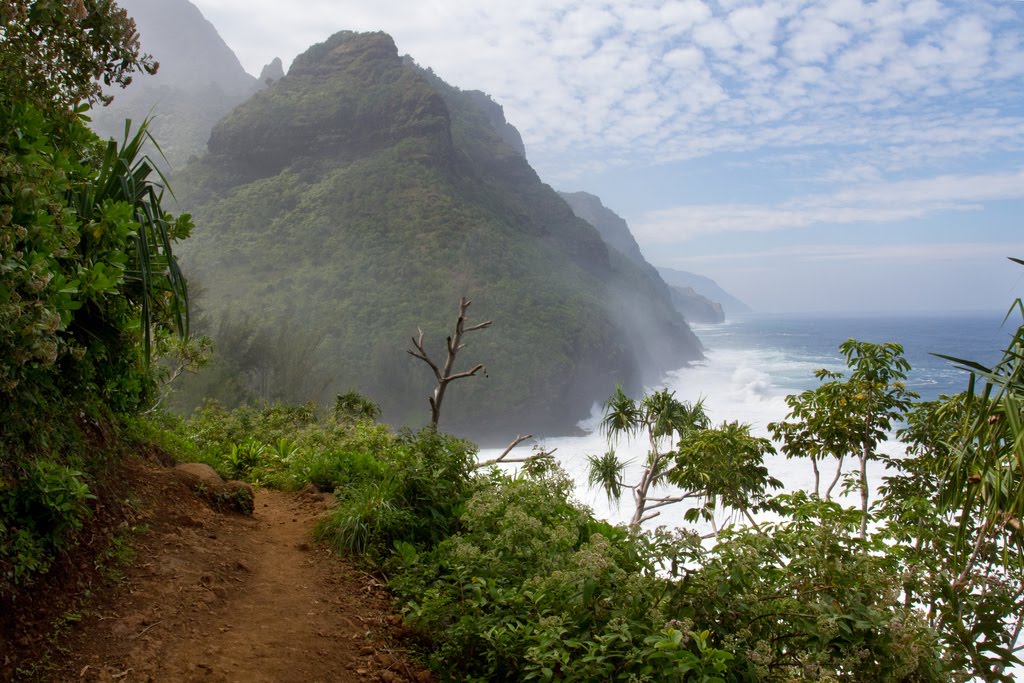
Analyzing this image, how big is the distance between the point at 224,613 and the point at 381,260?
4858cm

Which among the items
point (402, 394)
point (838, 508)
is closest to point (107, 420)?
point (838, 508)

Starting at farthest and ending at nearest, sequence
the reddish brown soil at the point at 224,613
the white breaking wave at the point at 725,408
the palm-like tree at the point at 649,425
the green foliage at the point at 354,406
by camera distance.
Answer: the white breaking wave at the point at 725,408, the green foliage at the point at 354,406, the palm-like tree at the point at 649,425, the reddish brown soil at the point at 224,613

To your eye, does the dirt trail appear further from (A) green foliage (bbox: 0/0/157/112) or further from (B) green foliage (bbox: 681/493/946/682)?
(A) green foliage (bbox: 0/0/157/112)

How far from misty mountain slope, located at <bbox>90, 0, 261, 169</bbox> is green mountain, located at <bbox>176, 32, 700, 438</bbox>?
70.9 feet

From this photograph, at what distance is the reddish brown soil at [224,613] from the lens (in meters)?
2.52

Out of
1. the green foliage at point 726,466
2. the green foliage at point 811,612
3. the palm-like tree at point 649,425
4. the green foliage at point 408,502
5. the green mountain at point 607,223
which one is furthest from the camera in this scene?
the green mountain at point 607,223

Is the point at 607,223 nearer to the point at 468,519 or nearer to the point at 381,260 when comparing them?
the point at 381,260

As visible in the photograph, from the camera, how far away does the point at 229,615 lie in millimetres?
3057

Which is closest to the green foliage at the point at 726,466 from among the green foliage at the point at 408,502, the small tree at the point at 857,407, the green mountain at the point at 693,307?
the small tree at the point at 857,407

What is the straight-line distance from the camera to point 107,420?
3.95m

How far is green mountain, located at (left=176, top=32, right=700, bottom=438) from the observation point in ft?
A: 138

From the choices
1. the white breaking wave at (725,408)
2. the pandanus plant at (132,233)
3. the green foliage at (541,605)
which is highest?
the pandanus plant at (132,233)

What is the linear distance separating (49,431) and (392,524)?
189 centimetres

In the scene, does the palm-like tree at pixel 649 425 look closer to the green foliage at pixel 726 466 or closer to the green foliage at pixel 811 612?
the green foliage at pixel 726 466
